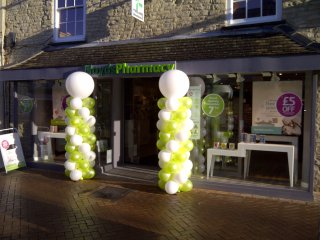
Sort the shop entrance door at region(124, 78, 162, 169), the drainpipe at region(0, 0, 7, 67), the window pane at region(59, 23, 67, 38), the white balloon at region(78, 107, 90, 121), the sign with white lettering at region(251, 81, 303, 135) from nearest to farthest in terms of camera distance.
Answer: the sign with white lettering at region(251, 81, 303, 135), the white balloon at region(78, 107, 90, 121), the shop entrance door at region(124, 78, 162, 169), the window pane at region(59, 23, 67, 38), the drainpipe at region(0, 0, 7, 67)

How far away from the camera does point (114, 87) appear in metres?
9.20

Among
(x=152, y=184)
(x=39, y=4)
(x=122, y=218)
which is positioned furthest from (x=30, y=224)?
(x=39, y=4)

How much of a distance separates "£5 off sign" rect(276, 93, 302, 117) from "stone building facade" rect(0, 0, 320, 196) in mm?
446

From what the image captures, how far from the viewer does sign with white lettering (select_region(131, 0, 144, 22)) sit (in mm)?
8117

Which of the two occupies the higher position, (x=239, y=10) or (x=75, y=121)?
(x=239, y=10)

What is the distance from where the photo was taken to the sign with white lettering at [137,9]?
8117 mm

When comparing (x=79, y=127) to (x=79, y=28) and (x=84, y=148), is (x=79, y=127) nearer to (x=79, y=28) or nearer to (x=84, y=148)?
(x=84, y=148)

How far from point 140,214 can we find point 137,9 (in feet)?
16.0

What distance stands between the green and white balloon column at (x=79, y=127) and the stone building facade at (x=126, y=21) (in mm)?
2067

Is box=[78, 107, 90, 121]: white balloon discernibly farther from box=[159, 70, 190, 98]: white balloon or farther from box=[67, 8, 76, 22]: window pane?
box=[67, 8, 76, 22]: window pane

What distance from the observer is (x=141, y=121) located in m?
10.1

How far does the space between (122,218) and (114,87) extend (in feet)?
14.5

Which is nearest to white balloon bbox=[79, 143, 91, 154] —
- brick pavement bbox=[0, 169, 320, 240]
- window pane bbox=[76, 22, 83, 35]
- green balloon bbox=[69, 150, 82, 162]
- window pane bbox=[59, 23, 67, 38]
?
green balloon bbox=[69, 150, 82, 162]

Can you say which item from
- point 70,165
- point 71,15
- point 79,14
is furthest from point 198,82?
point 71,15
